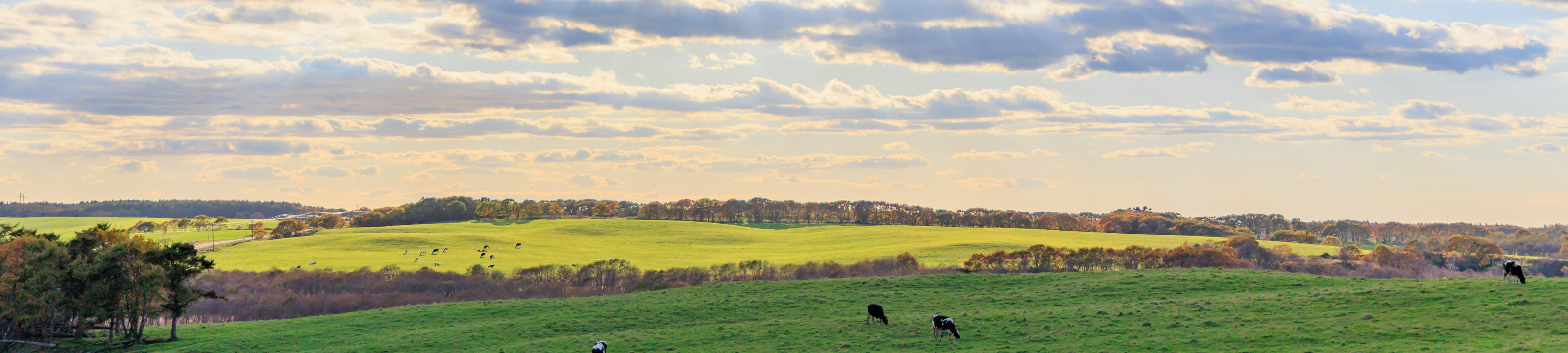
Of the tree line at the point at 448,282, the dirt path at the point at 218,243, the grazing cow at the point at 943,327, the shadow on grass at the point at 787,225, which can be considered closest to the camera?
the grazing cow at the point at 943,327

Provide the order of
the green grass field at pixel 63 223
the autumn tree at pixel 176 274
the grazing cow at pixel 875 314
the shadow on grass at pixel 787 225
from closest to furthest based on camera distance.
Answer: the grazing cow at pixel 875 314
the autumn tree at pixel 176 274
the shadow on grass at pixel 787 225
the green grass field at pixel 63 223

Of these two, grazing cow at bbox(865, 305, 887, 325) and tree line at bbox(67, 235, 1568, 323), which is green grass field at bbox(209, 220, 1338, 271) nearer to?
tree line at bbox(67, 235, 1568, 323)

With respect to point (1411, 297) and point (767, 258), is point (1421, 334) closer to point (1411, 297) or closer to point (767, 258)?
point (1411, 297)

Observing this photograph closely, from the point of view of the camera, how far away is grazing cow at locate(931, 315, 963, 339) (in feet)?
102

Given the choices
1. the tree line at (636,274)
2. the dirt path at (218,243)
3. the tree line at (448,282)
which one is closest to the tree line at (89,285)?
the tree line at (448,282)

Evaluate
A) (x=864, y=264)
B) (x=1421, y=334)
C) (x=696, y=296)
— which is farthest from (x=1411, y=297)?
(x=864, y=264)

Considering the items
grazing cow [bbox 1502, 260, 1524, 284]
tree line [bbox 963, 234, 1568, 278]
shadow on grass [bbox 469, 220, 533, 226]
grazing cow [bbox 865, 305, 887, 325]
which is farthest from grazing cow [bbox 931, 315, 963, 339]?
shadow on grass [bbox 469, 220, 533, 226]

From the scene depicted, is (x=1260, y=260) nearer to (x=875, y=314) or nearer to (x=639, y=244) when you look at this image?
(x=875, y=314)

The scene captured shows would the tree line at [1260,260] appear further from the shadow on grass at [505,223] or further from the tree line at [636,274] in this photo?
the shadow on grass at [505,223]

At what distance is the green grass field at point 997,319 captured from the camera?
27.6 meters

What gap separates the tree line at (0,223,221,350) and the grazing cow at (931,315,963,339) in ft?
114

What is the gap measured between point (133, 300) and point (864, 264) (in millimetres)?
57314

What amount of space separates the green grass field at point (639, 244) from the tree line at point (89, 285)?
4966 centimetres

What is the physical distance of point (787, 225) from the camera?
15438cm
